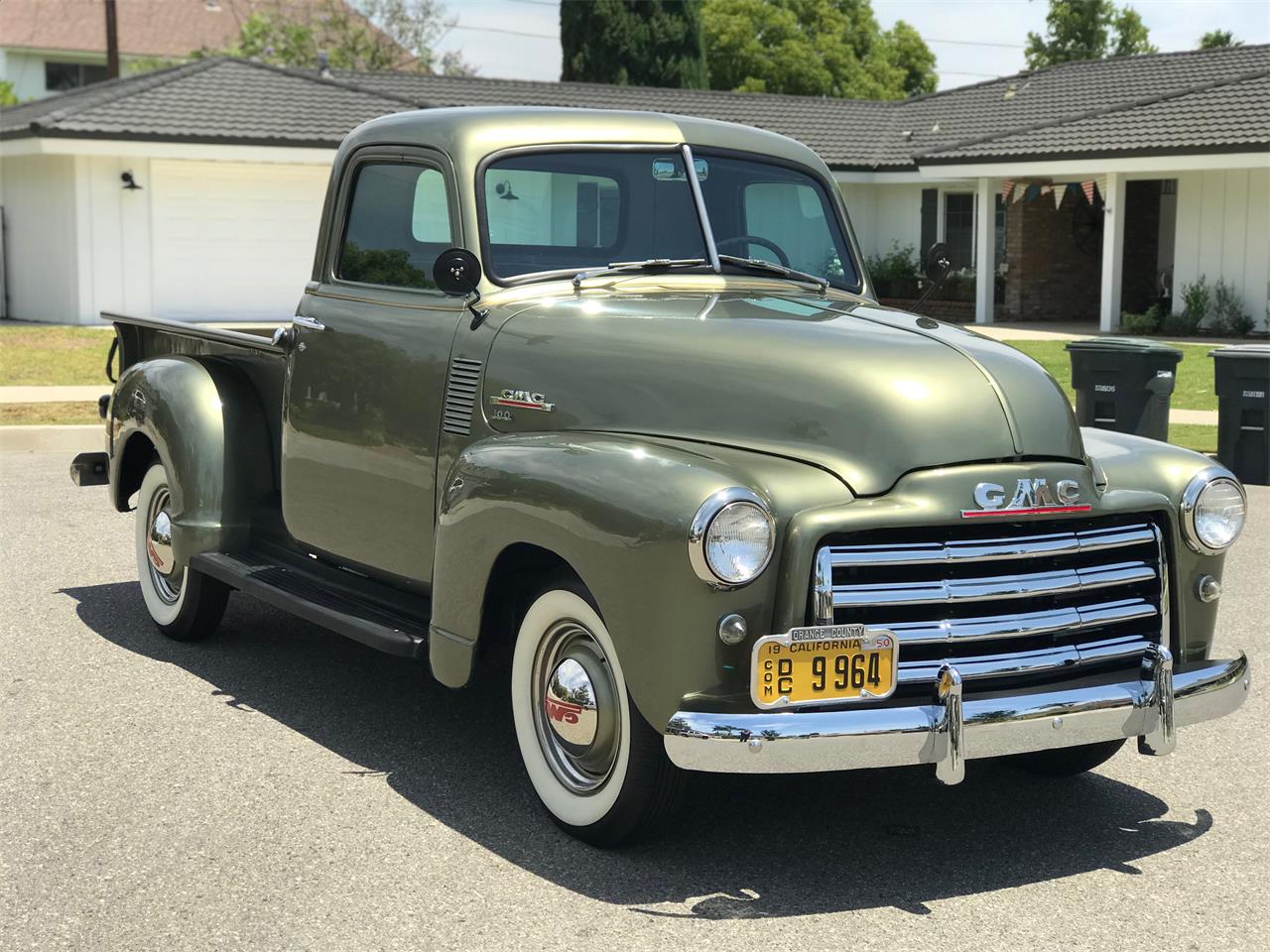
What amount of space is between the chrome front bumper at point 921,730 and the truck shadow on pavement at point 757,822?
1.39ft

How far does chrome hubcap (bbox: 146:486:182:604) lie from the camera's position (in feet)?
21.9

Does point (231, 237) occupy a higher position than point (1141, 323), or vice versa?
point (231, 237)

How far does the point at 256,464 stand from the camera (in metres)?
6.47

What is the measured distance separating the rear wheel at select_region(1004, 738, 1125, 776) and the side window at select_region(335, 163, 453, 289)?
100 inches

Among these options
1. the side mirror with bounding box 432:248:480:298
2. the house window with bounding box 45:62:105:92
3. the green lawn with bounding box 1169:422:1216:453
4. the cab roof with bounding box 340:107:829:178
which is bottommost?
the green lawn with bounding box 1169:422:1216:453

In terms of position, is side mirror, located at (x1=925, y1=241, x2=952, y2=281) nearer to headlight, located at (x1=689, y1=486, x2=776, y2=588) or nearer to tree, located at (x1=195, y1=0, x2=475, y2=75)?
headlight, located at (x1=689, y1=486, x2=776, y2=588)

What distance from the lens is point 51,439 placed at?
43.1 ft

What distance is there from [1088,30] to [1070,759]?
5294cm

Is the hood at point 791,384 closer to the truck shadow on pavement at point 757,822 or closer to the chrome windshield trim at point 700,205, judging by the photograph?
the chrome windshield trim at point 700,205

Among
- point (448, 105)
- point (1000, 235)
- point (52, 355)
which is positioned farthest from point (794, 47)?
point (52, 355)

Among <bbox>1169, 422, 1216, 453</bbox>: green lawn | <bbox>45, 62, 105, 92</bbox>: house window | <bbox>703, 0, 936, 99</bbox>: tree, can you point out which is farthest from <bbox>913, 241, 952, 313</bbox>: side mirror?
<bbox>45, 62, 105, 92</bbox>: house window

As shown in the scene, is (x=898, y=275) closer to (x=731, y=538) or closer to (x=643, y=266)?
(x=643, y=266)

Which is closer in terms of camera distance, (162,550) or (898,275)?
(162,550)

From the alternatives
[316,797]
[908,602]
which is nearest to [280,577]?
[316,797]
